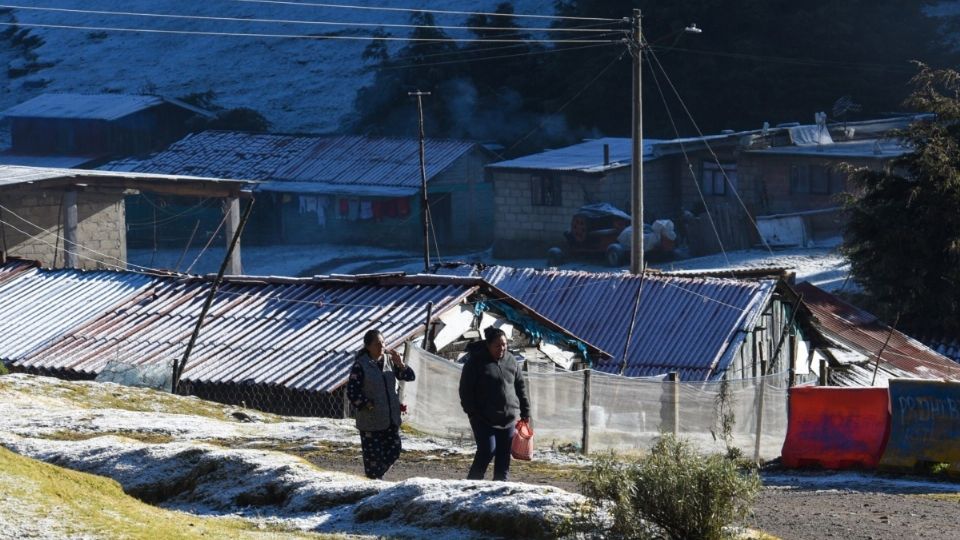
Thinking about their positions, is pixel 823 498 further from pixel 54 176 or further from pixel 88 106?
pixel 88 106

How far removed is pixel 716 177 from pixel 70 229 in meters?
25.7

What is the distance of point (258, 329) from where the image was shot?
1969 centimetres

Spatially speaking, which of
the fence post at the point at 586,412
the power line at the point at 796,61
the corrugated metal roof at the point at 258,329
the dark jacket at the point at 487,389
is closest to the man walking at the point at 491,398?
the dark jacket at the point at 487,389

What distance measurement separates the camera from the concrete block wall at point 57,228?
104 ft

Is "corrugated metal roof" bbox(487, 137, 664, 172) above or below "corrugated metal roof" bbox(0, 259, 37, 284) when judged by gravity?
above

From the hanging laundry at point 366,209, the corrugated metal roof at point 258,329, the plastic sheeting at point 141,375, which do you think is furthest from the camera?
the hanging laundry at point 366,209

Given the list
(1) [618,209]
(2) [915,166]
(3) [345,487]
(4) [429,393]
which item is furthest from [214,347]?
(1) [618,209]

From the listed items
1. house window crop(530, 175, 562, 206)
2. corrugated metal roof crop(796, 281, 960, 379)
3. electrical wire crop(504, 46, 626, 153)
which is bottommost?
corrugated metal roof crop(796, 281, 960, 379)

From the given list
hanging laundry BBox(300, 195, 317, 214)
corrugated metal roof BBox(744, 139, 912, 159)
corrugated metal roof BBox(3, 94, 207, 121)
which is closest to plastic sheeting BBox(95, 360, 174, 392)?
corrugated metal roof BBox(744, 139, 912, 159)

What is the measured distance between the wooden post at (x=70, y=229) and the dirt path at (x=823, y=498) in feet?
64.8

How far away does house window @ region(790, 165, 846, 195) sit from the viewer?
46562 millimetres

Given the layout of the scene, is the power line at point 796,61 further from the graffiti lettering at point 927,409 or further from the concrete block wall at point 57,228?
the graffiti lettering at point 927,409

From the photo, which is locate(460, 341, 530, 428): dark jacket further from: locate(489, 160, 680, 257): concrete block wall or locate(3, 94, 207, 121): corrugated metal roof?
locate(3, 94, 207, 121): corrugated metal roof

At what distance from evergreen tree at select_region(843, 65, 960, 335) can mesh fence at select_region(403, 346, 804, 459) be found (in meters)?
16.1
